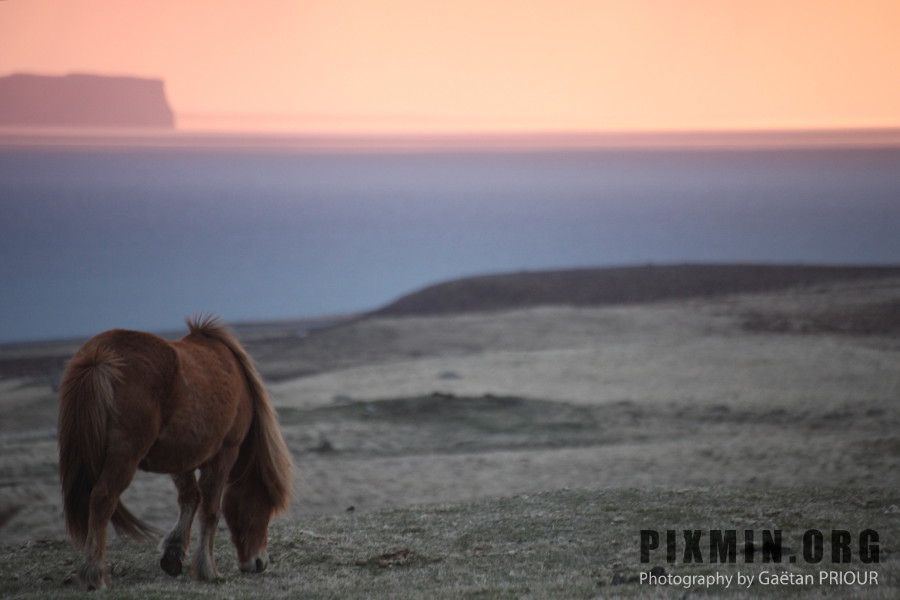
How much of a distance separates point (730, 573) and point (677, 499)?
2720 mm

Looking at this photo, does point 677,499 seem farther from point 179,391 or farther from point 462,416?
point 462,416

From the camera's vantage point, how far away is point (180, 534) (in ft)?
18.9

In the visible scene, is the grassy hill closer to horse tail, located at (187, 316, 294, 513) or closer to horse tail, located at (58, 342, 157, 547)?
horse tail, located at (187, 316, 294, 513)

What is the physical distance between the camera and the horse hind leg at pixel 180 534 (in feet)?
18.9

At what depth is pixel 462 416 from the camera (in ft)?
56.9

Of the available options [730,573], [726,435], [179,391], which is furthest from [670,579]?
[726,435]

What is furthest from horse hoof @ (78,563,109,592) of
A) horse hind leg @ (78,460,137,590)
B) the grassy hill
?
the grassy hill

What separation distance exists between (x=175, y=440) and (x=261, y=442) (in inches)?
32.8

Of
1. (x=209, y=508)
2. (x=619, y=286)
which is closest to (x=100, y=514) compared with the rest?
(x=209, y=508)

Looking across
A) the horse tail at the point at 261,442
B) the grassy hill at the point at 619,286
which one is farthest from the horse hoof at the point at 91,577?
the grassy hill at the point at 619,286

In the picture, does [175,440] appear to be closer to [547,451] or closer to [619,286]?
[547,451]

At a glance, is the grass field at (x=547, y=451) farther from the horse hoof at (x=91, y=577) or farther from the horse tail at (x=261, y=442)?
the horse tail at (x=261, y=442)

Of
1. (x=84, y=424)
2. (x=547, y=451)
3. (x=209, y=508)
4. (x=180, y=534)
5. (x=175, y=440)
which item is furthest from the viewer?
(x=547, y=451)

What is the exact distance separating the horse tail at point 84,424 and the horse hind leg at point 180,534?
80 cm
